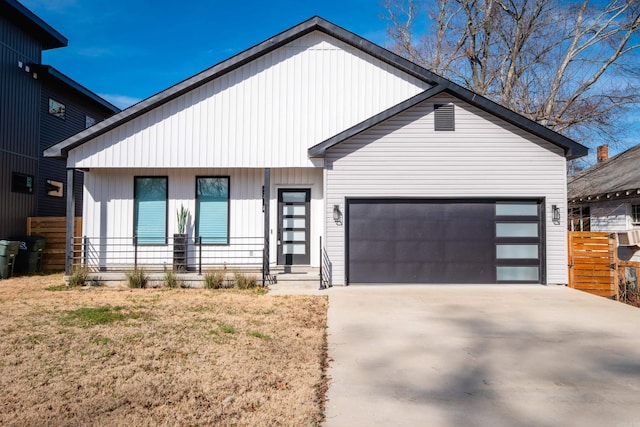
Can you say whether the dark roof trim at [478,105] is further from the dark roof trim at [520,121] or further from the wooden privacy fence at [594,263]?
the wooden privacy fence at [594,263]

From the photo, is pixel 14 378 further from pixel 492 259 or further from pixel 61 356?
pixel 492 259

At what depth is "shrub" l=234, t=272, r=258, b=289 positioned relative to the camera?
9.28 metres

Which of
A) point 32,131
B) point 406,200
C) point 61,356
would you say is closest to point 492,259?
point 406,200

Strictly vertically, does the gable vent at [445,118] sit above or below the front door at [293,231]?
above

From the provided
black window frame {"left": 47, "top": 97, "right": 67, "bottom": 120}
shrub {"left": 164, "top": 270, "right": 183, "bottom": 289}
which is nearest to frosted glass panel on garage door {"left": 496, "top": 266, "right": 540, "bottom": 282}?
shrub {"left": 164, "top": 270, "right": 183, "bottom": 289}

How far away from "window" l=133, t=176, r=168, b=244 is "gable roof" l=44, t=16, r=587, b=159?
66.5 inches

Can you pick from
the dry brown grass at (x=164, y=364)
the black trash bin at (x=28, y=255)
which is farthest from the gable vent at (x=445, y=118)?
the black trash bin at (x=28, y=255)

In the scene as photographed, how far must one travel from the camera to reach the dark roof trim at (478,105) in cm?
962

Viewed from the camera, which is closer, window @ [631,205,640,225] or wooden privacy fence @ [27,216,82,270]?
wooden privacy fence @ [27,216,82,270]

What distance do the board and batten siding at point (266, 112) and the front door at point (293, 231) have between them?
132 cm

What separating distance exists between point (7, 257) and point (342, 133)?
9.69m

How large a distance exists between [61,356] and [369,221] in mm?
6944

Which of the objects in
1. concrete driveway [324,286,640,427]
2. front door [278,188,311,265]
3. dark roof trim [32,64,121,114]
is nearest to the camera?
concrete driveway [324,286,640,427]

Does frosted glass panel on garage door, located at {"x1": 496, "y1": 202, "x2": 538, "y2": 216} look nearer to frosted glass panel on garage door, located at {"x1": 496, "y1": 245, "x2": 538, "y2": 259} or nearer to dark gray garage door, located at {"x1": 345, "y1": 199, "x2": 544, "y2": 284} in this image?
dark gray garage door, located at {"x1": 345, "y1": 199, "x2": 544, "y2": 284}
